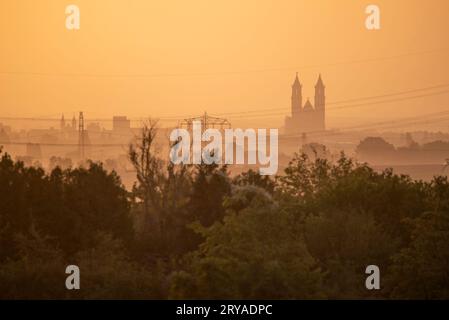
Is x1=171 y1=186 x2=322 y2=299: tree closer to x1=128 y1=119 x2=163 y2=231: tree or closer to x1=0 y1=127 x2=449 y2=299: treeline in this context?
x1=0 y1=127 x2=449 y2=299: treeline

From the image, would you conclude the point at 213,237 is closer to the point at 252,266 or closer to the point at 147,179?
the point at 252,266

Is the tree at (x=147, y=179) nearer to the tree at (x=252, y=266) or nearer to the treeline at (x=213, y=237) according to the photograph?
the treeline at (x=213, y=237)

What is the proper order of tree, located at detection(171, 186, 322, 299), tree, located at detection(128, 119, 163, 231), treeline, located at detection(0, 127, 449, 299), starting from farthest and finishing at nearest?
tree, located at detection(128, 119, 163, 231)
treeline, located at detection(0, 127, 449, 299)
tree, located at detection(171, 186, 322, 299)

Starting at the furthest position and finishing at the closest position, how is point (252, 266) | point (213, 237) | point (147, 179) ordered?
point (147, 179)
point (213, 237)
point (252, 266)

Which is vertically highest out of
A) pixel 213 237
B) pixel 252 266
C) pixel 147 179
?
pixel 147 179

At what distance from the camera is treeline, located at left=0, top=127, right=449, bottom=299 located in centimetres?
3375

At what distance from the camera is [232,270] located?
32844 mm

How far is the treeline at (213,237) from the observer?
3375 cm

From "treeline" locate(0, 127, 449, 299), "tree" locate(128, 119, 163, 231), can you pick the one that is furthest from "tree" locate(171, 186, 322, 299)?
"tree" locate(128, 119, 163, 231)

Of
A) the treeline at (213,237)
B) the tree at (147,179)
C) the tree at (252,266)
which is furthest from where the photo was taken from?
the tree at (147,179)

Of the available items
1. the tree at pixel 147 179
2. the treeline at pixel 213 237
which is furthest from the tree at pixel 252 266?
the tree at pixel 147 179

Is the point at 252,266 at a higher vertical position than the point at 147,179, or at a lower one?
lower

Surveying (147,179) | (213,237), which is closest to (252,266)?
(213,237)

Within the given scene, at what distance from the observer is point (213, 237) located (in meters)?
35.4
